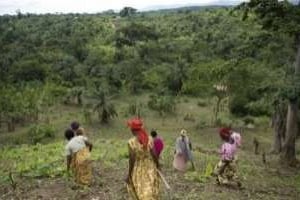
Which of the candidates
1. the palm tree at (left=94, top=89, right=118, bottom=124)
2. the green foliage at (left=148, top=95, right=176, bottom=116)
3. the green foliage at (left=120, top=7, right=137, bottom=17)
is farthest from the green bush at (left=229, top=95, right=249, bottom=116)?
the green foliage at (left=120, top=7, right=137, bottom=17)

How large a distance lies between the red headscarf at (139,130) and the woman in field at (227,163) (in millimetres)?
4501

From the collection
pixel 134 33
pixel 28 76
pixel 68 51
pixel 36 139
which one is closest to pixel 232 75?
pixel 36 139

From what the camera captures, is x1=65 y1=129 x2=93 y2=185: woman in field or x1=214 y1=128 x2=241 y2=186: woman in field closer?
x1=65 y1=129 x2=93 y2=185: woman in field

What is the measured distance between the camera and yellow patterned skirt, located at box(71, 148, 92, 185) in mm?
13000

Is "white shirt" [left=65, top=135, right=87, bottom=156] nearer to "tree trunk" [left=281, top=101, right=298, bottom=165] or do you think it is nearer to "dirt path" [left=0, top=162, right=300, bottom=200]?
"dirt path" [left=0, top=162, right=300, bottom=200]

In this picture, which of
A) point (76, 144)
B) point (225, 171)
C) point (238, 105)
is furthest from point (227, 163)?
point (238, 105)

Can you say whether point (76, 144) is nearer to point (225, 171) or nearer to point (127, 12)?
point (225, 171)

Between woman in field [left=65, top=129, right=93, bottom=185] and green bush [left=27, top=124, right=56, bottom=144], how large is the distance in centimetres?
2586

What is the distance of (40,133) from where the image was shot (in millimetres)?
38906

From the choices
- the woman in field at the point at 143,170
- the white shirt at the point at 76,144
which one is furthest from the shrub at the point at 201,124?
the woman in field at the point at 143,170

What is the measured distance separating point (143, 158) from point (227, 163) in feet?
15.9

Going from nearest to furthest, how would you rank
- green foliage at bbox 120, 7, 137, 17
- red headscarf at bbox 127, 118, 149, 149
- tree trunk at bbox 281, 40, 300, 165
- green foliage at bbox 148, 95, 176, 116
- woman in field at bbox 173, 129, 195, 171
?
red headscarf at bbox 127, 118, 149, 149, woman in field at bbox 173, 129, 195, 171, tree trunk at bbox 281, 40, 300, 165, green foliage at bbox 148, 95, 176, 116, green foliage at bbox 120, 7, 137, 17

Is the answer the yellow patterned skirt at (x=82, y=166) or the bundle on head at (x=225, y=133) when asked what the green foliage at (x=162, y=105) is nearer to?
the bundle on head at (x=225, y=133)

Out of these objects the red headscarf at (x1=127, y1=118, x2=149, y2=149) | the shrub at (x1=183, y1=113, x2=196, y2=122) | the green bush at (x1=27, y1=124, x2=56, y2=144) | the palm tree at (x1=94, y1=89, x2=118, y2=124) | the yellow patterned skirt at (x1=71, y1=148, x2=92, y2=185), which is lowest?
the shrub at (x1=183, y1=113, x2=196, y2=122)
